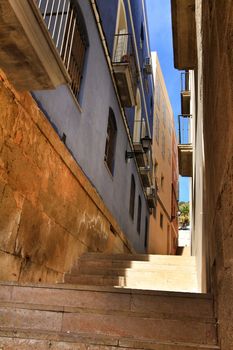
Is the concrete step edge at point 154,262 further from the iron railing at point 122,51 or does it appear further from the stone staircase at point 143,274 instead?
the iron railing at point 122,51

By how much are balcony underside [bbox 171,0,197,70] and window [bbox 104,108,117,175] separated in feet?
15.3

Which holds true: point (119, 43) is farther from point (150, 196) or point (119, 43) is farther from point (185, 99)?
point (150, 196)

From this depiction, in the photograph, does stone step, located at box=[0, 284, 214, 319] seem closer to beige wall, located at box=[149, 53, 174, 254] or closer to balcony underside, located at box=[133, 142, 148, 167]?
balcony underside, located at box=[133, 142, 148, 167]

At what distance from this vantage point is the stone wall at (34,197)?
497 cm

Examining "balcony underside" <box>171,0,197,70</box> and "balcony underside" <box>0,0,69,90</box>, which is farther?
"balcony underside" <box>171,0,197,70</box>

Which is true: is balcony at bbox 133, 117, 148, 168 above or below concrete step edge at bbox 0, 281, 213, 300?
above

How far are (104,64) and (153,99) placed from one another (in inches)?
540

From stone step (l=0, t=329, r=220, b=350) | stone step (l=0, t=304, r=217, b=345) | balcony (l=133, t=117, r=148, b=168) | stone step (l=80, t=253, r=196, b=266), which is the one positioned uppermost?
balcony (l=133, t=117, r=148, b=168)

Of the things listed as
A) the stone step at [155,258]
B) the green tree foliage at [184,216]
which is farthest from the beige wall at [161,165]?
the stone step at [155,258]

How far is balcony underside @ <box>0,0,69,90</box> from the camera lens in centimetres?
381

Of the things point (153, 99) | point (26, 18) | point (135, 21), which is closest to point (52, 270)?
point (26, 18)

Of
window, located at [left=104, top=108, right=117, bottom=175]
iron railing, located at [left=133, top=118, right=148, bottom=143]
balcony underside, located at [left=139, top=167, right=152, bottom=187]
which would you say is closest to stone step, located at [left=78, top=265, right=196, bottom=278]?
window, located at [left=104, top=108, right=117, bottom=175]

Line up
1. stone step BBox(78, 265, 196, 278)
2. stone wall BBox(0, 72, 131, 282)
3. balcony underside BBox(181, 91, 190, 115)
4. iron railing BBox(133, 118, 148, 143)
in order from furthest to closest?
iron railing BBox(133, 118, 148, 143), balcony underside BBox(181, 91, 190, 115), stone step BBox(78, 265, 196, 278), stone wall BBox(0, 72, 131, 282)

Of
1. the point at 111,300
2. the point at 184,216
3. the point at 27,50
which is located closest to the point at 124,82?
the point at 27,50
